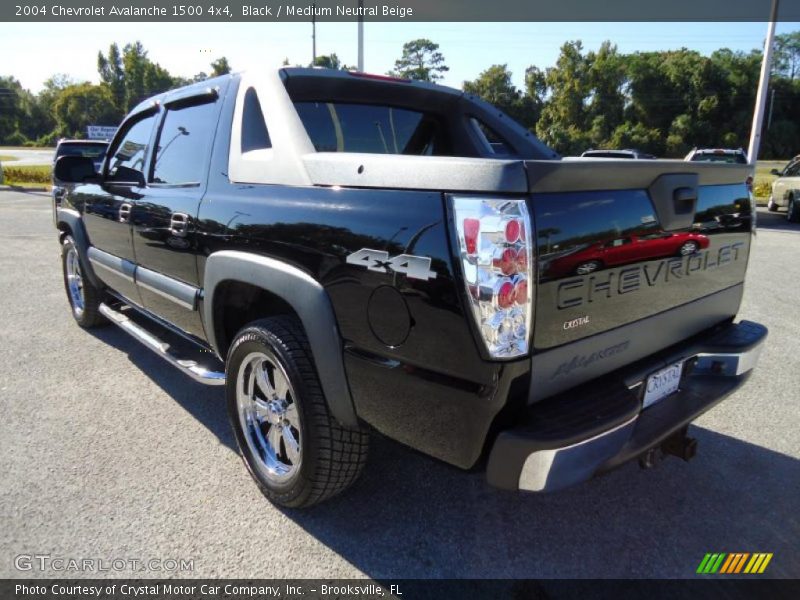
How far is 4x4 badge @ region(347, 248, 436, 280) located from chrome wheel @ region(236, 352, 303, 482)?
756mm

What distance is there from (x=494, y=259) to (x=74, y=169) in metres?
3.98

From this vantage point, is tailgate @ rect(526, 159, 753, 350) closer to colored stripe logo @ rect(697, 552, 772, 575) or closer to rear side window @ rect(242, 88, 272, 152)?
colored stripe logo @ rect(697, 552, 772, 575)

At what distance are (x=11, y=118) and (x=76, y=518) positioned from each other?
11177 cm

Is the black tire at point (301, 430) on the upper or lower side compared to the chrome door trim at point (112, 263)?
lower

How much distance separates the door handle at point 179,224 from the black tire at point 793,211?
15984 mm

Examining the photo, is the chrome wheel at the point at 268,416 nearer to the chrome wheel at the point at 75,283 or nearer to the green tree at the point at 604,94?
the chrome wheel at the point at 75,283

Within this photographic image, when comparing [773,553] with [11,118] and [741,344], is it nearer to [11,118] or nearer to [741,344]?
[741,344]

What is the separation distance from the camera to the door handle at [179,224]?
9.47 feet

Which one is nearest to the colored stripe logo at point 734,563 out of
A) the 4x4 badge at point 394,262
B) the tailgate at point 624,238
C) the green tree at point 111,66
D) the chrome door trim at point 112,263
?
the tailgate at point 624,238

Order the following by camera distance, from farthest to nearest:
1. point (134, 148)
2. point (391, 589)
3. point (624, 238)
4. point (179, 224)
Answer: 1. point (134, 148)
2. point (179, 224)
3. point (391, 589)
4. point (624, 238)

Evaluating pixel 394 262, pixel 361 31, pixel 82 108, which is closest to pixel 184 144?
pixel 394 262

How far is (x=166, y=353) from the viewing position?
10.7ft

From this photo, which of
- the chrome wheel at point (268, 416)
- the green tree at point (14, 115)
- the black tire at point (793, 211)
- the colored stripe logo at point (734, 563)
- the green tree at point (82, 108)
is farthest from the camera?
the green tree at point (14, 115)

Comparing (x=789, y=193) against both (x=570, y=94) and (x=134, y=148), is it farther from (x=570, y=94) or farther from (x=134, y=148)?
(x=570, y=94)
